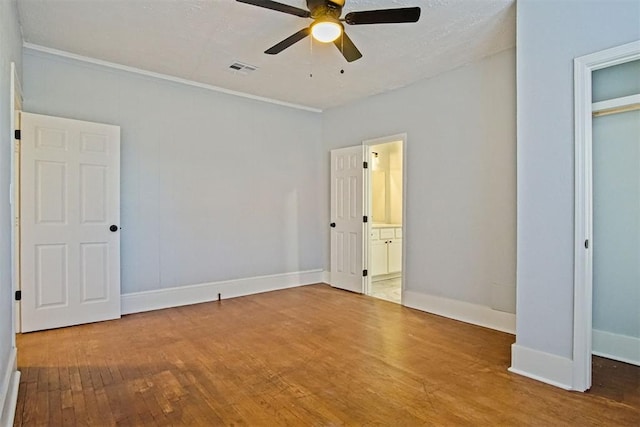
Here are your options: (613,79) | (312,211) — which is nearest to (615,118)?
(613,79)

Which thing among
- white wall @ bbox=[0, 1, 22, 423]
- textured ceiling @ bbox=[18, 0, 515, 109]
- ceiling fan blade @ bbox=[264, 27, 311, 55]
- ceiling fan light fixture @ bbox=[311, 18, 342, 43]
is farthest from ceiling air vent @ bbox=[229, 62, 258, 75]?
white wall @ bbox=[0, 1, 22, 423]

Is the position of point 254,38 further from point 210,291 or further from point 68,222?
point 210,291

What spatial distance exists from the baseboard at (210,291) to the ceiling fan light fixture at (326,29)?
341 cm

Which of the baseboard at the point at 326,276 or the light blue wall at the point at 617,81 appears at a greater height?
the light blue wall at the point at 617,81

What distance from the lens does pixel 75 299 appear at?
3818 mm

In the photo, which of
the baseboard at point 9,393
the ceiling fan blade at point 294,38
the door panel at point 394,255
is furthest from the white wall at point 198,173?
the ceiling fan blade at point 294,38

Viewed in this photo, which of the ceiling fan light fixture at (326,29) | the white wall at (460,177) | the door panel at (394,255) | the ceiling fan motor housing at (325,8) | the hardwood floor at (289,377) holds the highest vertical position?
the ceiling fan motor housing at (325,8)

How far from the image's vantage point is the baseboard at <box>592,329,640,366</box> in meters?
2.89

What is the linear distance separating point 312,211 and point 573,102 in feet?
13.0

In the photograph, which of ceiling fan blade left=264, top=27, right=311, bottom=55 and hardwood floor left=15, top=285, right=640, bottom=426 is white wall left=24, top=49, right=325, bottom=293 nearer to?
hardwood floor left=15, top=285, right=640, bottom=426

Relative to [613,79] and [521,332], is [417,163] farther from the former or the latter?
[521,332]

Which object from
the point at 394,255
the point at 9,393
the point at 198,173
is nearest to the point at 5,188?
the point at 9,393

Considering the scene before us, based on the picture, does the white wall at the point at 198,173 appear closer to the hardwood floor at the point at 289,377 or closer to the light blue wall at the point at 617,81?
the hardwood floor at the point at 289,377

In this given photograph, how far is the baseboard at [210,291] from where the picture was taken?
432 centimetres
